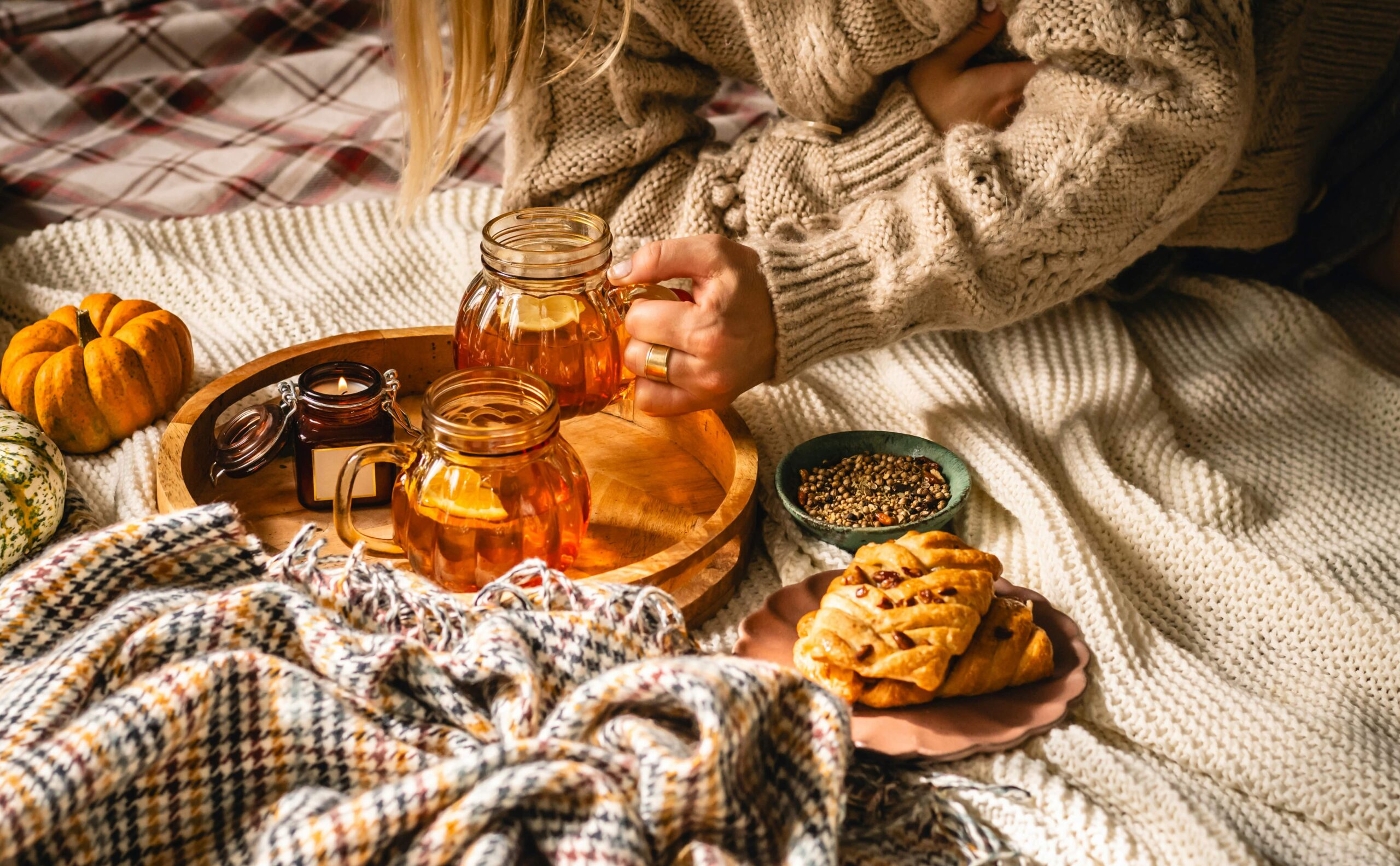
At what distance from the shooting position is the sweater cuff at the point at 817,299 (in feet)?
2.85

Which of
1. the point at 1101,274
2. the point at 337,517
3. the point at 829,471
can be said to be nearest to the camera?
the point at 337,517

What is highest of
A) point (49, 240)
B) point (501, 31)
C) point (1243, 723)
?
point (501, 31)

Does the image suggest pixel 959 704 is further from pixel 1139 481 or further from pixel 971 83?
pixel 971 83

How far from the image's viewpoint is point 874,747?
0.61 m

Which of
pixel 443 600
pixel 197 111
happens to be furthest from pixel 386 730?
pixel 197 111

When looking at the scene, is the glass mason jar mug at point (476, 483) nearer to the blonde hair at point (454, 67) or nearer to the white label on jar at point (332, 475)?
the white label on jar at point (332, 475)

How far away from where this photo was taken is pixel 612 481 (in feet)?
2.86

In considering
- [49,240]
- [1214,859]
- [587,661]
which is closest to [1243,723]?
[1214,859]

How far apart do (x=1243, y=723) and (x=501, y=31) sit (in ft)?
2.32

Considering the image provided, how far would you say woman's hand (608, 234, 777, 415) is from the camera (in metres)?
0.82

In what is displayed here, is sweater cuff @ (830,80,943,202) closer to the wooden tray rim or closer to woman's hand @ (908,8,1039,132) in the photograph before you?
woman's hand @ (908,8,1039,132)

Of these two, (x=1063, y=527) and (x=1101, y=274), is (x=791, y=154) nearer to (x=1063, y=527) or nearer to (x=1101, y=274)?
(x=1101, y=274)

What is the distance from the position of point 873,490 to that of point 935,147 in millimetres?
348

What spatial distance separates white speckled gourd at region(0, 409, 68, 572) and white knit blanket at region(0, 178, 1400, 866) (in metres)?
0.06
